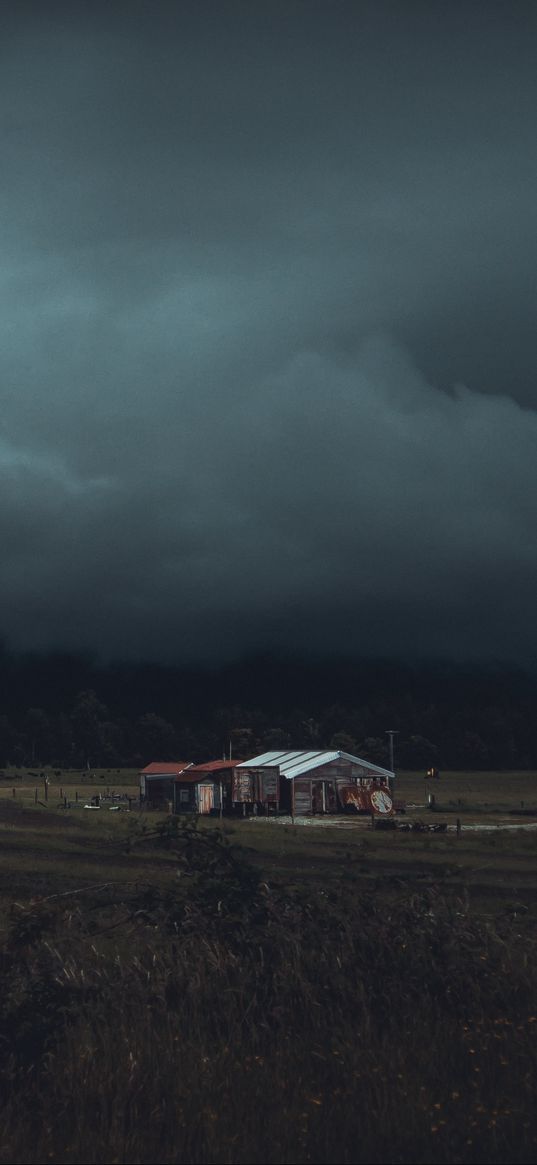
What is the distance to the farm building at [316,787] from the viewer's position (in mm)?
71625

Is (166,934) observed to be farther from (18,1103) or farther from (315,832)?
(315,832)

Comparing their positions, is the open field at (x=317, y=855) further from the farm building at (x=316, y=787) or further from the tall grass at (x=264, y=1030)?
the farm building at (x=316, y=787)

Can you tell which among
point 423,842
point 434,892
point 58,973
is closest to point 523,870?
point 423,842

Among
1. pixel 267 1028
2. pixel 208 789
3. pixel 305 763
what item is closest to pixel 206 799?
pixel 208 789

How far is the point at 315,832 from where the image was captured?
49.5 metres

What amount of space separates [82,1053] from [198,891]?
7.35 feet

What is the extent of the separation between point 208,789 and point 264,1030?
69.8 meters

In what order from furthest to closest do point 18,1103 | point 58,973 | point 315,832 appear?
point 315,832
point 58,973
point 18,1103

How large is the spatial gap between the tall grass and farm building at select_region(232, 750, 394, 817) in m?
63.9

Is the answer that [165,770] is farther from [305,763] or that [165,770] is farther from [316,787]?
[316,787]

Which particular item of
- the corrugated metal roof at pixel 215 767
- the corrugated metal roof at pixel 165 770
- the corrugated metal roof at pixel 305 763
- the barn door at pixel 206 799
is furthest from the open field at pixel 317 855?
the corrugated metal roof at pixel 165 770

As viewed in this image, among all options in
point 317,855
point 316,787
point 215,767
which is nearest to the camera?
point 317,855

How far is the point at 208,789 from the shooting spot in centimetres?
7519

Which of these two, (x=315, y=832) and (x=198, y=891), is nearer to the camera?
(x=198, y=891)
